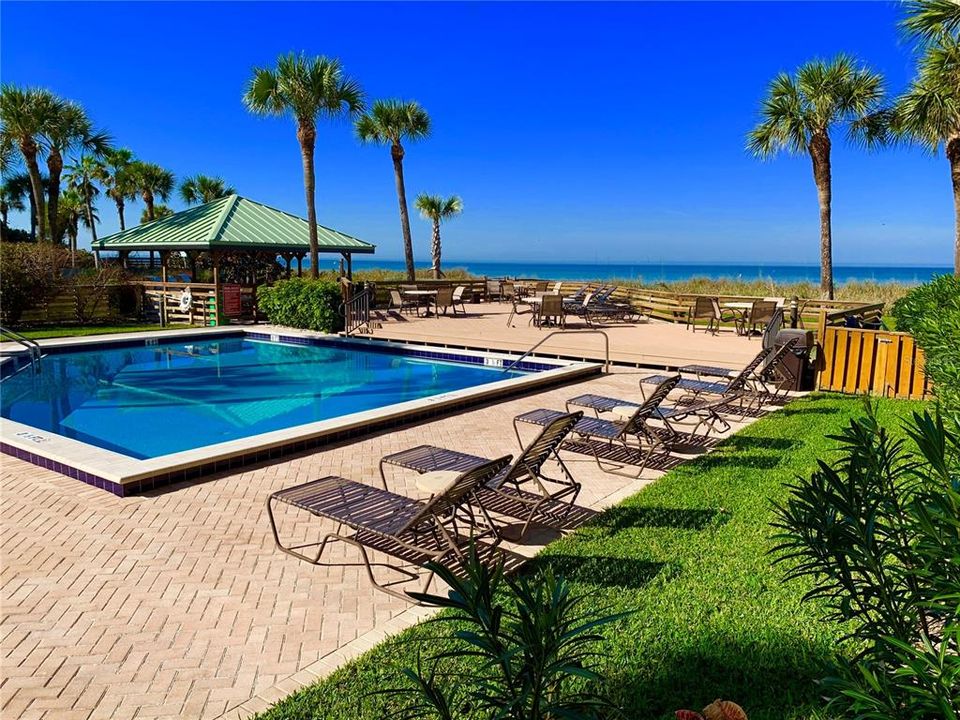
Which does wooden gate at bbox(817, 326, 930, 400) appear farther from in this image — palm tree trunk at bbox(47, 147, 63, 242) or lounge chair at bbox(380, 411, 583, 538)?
palm tree trunk at bbox(47, 147, 63, 242)

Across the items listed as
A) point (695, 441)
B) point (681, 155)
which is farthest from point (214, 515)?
point (681, 155)

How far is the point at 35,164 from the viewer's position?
86.2ft

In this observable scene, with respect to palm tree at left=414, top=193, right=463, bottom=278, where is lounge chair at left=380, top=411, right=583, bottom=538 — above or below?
below

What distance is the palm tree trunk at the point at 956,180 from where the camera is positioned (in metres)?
17.0

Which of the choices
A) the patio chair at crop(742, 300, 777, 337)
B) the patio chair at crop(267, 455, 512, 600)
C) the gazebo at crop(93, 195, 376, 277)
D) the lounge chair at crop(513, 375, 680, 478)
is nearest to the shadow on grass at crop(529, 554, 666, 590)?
the patio chair at crop(267, 455, 512, 600)

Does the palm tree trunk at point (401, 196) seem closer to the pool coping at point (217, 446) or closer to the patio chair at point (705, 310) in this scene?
the patio chair at point (705, 310)

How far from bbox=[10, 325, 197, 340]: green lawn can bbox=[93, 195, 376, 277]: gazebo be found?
263cm

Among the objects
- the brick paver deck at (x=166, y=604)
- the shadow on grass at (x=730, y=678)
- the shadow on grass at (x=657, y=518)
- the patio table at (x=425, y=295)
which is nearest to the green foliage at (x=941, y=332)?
the shadow on grass at (x=657, y=518)

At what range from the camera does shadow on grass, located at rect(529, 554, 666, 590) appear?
3877 millimetres

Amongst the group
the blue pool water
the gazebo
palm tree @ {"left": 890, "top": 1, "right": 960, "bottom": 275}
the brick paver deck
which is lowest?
the blue pool water

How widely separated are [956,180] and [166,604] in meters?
20.7

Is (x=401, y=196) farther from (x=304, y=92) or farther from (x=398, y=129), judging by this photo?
(x=304, y=92)

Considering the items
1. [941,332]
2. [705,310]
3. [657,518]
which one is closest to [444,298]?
[705,310]

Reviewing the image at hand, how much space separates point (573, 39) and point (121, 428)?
91.0 ft
